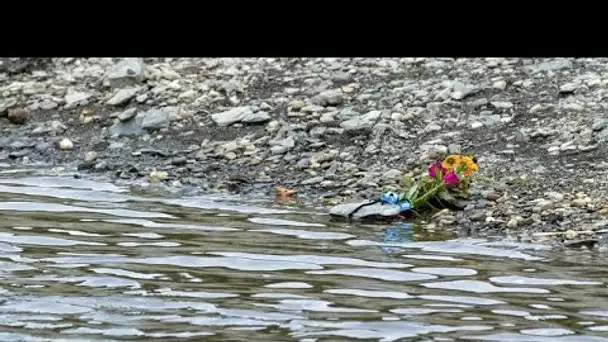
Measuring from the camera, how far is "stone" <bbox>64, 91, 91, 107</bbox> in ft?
36.4

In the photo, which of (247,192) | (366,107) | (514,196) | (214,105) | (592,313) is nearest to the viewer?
(592,313)

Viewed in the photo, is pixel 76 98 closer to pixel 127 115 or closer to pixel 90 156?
pixel 127 115

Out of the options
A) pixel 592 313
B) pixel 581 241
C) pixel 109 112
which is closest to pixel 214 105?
pixel 109 112

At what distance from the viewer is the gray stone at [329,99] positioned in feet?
32.9

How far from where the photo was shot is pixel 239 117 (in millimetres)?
10078

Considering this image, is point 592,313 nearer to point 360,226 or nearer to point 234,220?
point 360,226

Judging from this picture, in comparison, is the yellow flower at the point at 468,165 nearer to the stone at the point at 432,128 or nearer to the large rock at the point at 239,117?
the stone at the point at 432,128

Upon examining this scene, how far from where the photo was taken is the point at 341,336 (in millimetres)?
4254

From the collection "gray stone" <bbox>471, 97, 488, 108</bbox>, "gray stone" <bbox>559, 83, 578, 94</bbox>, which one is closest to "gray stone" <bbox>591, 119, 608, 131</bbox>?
"gray stone" <bbox>559, 83, 578, 94</bbox>

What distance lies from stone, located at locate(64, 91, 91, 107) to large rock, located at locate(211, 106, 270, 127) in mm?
1604

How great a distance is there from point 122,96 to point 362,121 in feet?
8.61

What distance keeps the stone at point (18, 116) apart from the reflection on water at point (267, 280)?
3.17 metres
